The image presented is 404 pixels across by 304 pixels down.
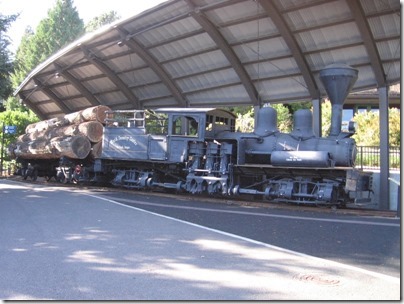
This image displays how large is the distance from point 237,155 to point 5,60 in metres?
10.9

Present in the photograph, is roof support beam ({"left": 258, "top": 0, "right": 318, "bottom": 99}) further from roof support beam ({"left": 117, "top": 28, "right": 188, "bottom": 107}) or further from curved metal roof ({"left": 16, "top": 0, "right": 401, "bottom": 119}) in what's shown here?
roof support beam ({"left": 117, "top": 28, "right": 188, "bottom": 107})

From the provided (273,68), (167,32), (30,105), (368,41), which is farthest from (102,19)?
(368,41)

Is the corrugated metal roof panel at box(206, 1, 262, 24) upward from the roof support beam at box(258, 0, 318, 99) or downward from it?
upward

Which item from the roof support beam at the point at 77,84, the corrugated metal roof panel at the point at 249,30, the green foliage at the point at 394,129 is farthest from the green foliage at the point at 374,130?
the roof support beam at the point at 77,84

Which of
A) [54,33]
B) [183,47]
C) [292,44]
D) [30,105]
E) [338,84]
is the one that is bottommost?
[338,84]

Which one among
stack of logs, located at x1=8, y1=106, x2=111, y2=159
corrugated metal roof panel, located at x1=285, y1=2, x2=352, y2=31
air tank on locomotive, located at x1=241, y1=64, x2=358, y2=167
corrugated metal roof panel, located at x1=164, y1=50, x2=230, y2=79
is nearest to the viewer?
air tank on locomotive, located at x1=241, y1=64, x2=358, y2=167

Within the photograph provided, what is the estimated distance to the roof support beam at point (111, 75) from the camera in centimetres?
2302

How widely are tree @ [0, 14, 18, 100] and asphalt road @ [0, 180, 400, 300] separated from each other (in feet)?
30.4

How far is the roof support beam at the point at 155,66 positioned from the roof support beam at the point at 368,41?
10.5 meters

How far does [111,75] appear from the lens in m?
24.7

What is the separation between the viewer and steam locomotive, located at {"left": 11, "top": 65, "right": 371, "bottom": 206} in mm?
12445

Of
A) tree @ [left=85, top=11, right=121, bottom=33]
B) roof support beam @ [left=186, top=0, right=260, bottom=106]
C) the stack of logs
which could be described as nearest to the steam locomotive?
the stack of logs

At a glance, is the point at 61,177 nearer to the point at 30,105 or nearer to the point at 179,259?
the point at 30,105

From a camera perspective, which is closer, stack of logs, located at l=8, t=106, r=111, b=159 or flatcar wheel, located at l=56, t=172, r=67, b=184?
stack of logs, located at l=8, t=106, r=111, b=159
